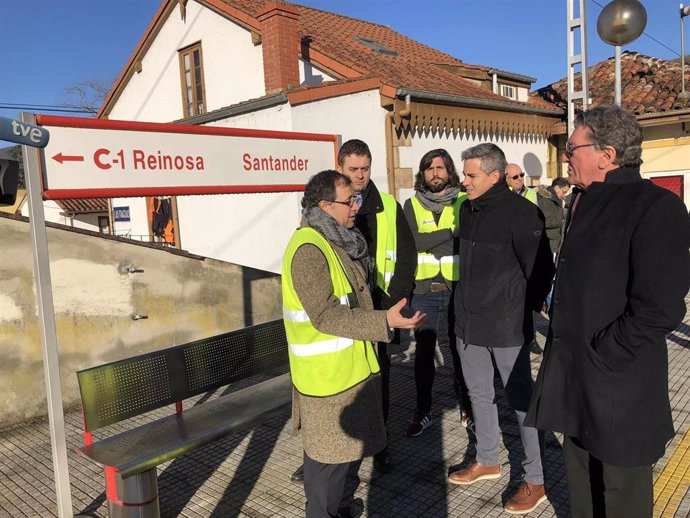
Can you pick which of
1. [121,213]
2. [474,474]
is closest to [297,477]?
[474,474]

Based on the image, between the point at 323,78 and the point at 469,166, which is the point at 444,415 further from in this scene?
the point at 323,78

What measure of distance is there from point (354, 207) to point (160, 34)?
526 inches

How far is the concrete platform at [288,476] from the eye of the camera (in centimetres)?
Answer: 324

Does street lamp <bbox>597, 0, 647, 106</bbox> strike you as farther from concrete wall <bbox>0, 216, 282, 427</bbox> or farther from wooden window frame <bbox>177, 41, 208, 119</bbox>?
wooden window frame <bbox>177, 41, 208, 119</bbox>

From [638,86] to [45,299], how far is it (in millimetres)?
12653

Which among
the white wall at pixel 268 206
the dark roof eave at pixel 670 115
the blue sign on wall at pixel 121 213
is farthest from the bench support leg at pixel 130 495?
the blue sign on wall at pixel 121 213

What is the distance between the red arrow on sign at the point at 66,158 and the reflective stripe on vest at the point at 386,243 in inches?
71.2

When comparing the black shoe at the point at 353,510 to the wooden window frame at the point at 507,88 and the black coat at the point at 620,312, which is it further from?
the wooden window frame at the point at 507,88

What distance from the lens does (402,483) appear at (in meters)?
3.49

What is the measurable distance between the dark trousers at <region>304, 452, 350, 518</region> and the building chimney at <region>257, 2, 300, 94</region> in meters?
8.61

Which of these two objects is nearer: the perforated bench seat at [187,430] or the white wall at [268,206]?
the perforated bench seat at [187,430]

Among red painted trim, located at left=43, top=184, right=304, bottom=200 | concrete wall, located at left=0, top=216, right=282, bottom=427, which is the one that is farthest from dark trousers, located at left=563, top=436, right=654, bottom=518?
concrete wall, located at left=0, top=216, right=282, bottom=427

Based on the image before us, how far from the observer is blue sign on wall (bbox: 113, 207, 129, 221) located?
15719 mm

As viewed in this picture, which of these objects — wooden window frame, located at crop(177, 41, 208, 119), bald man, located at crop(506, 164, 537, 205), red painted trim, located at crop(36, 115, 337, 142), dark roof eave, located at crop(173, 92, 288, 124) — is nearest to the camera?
red painted trim, located at crop(36, 115, 337, 142)
